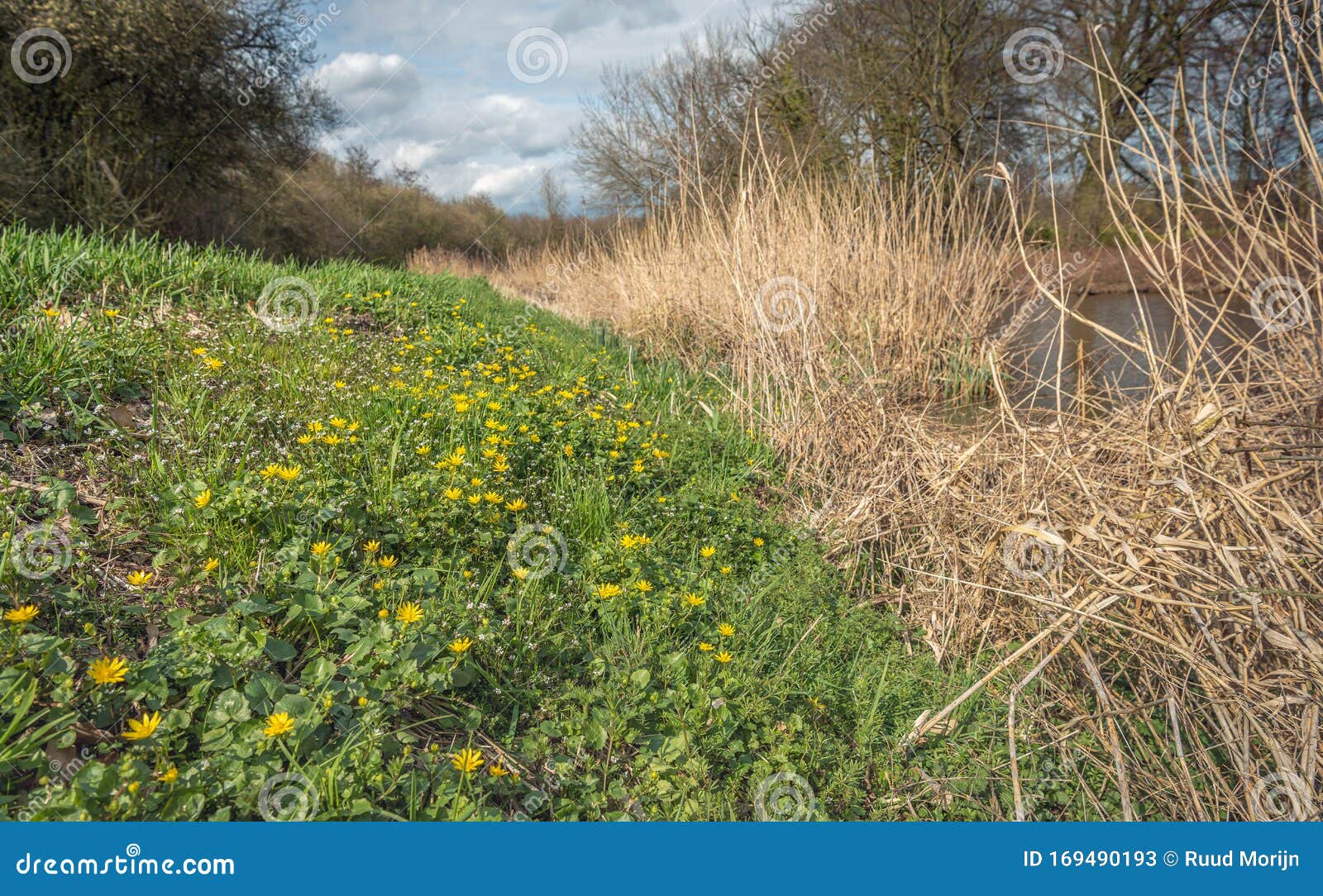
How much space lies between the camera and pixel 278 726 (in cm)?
159

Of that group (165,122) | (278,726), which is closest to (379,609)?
(278,726)

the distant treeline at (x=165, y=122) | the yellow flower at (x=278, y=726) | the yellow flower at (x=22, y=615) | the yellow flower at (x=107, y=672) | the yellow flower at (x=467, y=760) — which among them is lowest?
the yellow flower at (x=467, y=760)

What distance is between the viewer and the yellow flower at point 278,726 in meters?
1.58

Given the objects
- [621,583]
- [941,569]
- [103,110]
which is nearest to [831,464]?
[941,569]

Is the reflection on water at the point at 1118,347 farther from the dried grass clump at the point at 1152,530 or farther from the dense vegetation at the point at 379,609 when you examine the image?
the dense vegetation at the point at 379,609

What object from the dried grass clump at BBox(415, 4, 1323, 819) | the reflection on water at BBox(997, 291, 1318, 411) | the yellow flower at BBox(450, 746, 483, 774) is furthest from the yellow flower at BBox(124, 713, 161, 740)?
the reflection on water at BBox(997, 291, 1318, 411)

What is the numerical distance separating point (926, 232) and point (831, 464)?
303 cm

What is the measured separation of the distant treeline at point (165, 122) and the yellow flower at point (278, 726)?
1060cm

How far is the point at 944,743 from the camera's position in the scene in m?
2.35

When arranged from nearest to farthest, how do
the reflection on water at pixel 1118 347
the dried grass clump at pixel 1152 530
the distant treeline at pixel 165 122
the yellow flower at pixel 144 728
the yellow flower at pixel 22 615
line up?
the yellow flower at pixel 144 728 → the yellow flower at pixel 22 615 → the dried grass clump at pixel 1152 530 → the reflection on water at pixel 1118 347 → the distant treeline at pixel 165 122

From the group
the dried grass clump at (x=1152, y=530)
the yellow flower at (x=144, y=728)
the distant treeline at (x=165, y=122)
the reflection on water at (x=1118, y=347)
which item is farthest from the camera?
the distant treeline at (x=165, y=122)

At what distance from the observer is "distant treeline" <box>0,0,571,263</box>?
11.2 m

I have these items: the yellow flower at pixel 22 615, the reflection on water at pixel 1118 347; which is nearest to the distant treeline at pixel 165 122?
the reflection on water at pixel 1118 347

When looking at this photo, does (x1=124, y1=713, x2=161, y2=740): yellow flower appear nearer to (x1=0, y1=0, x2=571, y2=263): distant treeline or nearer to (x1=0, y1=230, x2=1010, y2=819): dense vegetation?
(x1=0, y1=230, x2=1010, y2=819): dense vegetation
